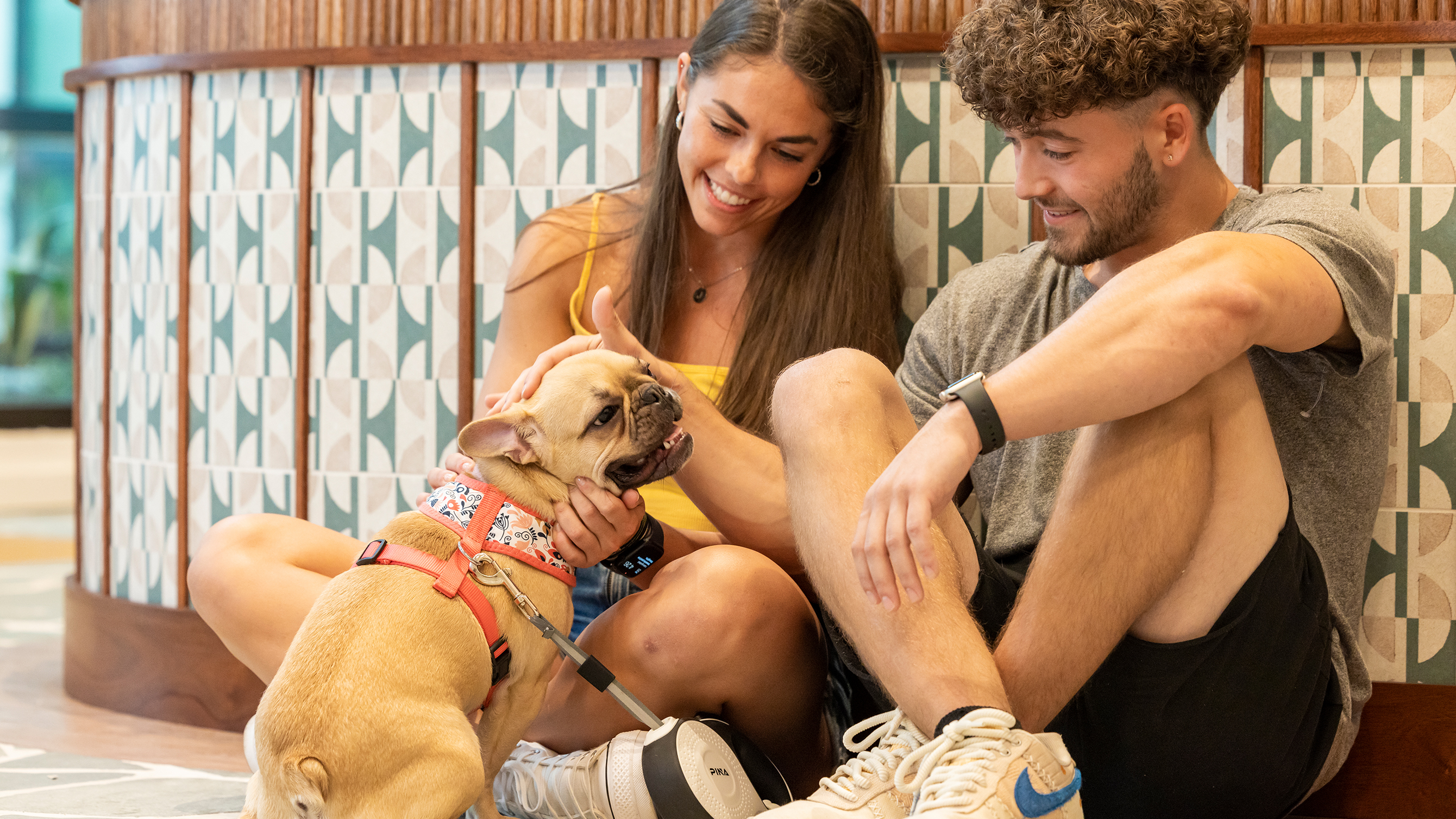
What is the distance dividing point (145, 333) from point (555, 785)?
1.51 metres

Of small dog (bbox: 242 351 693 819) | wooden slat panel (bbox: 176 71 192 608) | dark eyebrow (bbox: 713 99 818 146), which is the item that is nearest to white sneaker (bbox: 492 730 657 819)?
small dog (bbox: 242 351 693 819)

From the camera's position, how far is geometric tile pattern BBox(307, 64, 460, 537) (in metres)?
2.21

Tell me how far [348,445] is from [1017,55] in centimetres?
151

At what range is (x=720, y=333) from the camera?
1.96 metres

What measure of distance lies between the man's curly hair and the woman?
32 cm

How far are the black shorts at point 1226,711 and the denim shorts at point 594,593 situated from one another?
584 mm

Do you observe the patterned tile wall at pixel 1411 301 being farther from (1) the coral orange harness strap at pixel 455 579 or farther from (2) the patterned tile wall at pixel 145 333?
(2) the patterned tile wall at pixel 145 333

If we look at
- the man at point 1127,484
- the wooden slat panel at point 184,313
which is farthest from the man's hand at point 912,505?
the wooden slat panel at point 184,313

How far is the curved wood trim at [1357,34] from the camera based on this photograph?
1.86m

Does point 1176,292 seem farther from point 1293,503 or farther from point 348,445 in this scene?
point 348,445

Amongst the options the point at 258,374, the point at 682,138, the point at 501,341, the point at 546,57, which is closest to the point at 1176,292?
the point at 682,138

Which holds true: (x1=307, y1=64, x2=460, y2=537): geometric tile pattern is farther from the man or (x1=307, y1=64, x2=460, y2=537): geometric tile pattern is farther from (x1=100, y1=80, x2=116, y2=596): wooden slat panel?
the man

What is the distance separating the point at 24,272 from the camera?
6.24 metres

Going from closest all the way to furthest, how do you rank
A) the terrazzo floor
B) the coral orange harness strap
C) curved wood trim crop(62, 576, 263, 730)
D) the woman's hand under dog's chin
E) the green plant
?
the coral orange harness strap
the woman's hand under dog's chin
the terrazzo floor
curved wood trim crop(62, 576, 263, 730)
the green plant
